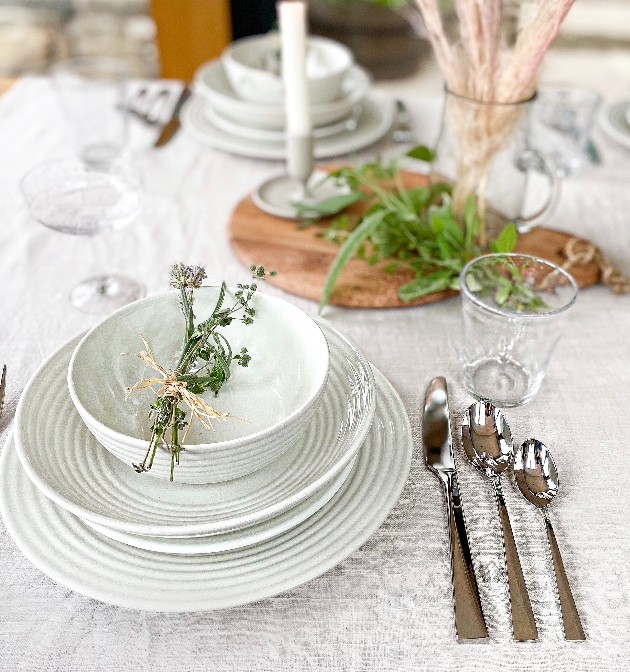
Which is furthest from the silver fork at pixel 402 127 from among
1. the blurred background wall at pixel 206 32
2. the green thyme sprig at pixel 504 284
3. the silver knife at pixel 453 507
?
the blurred background wall at pixel 206 32

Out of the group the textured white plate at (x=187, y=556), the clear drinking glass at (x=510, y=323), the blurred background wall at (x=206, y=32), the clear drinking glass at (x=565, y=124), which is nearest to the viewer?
the textured white plate at (x=187, y=556)

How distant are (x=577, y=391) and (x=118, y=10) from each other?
2564 millimetres

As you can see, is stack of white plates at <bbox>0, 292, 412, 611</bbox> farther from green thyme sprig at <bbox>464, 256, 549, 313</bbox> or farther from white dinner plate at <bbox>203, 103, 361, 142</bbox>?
white dinner plate at <bbox>203, 103, 361, 142</bbox>

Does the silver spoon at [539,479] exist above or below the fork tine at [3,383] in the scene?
above

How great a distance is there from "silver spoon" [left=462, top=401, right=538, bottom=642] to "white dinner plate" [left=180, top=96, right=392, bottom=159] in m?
0.65

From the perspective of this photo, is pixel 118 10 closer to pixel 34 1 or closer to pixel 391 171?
pixel 34 1

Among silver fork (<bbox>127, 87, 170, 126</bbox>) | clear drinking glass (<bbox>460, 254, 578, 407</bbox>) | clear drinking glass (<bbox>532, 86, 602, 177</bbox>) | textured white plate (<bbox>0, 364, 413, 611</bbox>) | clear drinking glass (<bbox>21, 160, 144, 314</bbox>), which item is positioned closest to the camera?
textured white plate (<bbox>0, 364, 413, 611</bbox>)

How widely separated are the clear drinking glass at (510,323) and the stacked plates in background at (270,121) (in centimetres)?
50

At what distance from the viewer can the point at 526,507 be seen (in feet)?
1.95

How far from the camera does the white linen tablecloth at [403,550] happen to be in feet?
1.62

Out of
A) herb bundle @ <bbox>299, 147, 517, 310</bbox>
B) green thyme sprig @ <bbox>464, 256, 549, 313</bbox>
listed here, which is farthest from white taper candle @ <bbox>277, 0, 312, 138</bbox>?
green thyme sprig @ <bbox>464, 256, 549, 313</bbox>

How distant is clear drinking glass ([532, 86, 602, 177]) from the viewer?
3.78 feet

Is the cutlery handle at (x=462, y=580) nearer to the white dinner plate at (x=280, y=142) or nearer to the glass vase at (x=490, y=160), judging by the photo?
the glass vase at (x=490, y=160)

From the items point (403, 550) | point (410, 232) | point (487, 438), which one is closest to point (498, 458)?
point (487, 438)
